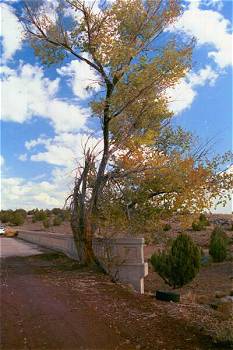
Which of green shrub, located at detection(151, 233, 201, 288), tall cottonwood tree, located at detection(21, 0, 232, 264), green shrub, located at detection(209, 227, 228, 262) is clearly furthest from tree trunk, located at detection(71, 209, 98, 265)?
green shrub, located at detection(209, 227, 228, 262)

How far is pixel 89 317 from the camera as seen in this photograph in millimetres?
9039

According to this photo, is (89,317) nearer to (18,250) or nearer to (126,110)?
(126,110)

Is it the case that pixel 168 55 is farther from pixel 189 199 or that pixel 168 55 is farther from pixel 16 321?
pixel 16 321

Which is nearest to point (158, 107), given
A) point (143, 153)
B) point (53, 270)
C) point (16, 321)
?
point (143, 153)

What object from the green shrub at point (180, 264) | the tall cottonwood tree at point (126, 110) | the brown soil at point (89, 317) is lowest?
the brown soil at point (89, 317)

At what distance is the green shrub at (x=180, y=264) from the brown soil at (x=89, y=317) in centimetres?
742

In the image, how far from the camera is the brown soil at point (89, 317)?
7.80 meters

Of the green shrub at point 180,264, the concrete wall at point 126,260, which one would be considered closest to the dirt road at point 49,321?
the concrete wall at point 126,260

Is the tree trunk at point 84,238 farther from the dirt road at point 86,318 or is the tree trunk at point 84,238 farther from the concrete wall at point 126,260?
the dirt road at point 86,318

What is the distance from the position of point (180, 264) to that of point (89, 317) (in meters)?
11.6

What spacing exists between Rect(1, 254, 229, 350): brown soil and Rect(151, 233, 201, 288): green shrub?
24.4ft

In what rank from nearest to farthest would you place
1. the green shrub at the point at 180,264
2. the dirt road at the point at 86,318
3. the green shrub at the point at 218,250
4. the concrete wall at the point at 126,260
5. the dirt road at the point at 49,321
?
1. the dirt road at the point at 49,321
2. the dirt road at the point at 86,318
3. the concrete wall at the point at 126,260
4. the green shrub at the point at 180,264
5. the green shrub at the point at 218,250

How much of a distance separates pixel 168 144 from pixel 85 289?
276 inches

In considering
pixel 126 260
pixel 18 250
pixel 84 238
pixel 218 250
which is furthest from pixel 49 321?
pixel 218 250
